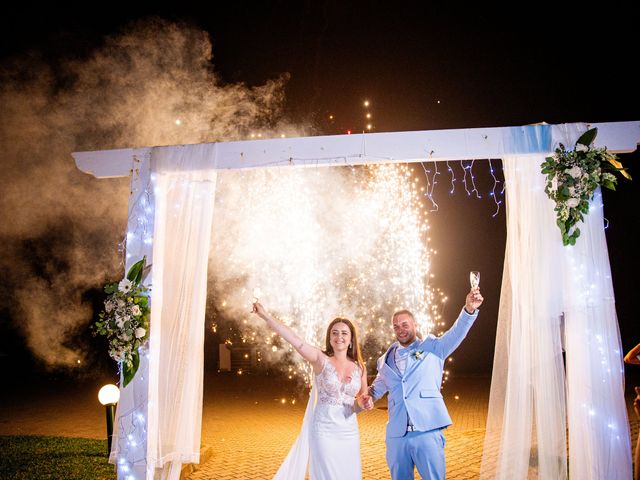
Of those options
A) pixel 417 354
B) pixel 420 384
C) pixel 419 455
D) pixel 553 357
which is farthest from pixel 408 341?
pixel 553 357

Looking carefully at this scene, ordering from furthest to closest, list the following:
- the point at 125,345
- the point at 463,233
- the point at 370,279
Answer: the point at 463,233
the point at 370,279
the point at 125,345

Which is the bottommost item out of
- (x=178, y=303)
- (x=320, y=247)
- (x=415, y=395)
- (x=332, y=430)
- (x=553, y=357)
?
(x=332, y=430)

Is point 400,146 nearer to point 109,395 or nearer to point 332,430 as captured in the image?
point 332,430

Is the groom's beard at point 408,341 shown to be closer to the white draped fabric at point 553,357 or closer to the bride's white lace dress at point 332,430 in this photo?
the bride's white lace dress at point 332,430

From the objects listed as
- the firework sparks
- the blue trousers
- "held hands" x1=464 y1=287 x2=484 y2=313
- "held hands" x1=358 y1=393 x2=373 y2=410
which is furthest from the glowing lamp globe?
"held hands" x1=464 y1=287 x2=484 y2=313

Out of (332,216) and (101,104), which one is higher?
(101,104)

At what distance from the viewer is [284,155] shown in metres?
4.48

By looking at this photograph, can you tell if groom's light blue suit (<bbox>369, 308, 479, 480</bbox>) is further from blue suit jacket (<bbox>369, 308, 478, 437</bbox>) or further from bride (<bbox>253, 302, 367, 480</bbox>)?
bride (<bbox>253, 302, 367, 480</bbox>)

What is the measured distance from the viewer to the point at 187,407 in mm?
4234

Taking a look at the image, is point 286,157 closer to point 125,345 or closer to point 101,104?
point 125,345

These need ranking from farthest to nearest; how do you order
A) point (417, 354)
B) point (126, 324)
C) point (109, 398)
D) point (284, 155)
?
point (109, 398) → point (284, 155) → point (126, 324) → point (417, 354)

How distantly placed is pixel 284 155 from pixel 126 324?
7.02 feet

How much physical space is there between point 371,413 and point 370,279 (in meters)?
4.69

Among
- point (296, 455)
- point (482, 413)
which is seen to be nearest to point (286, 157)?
point (296, 455)
